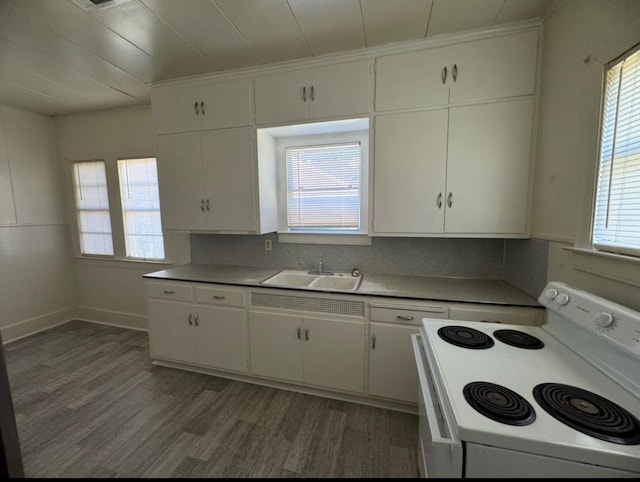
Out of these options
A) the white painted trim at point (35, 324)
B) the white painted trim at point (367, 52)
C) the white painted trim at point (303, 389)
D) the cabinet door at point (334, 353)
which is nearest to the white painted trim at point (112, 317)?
the white painted trim at point (35, 324)

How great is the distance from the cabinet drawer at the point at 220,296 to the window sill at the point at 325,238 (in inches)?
29.1

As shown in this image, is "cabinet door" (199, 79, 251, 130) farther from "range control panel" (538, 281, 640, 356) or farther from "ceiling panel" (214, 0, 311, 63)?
"range control panel" (538, 281, 640, 356)

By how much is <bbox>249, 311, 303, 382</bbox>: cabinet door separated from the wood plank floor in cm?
19

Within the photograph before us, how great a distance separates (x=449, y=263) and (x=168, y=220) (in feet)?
8.95

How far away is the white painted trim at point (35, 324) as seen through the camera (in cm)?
313

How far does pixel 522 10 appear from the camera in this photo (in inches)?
64.9

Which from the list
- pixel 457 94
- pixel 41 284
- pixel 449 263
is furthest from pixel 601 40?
pixel 41 284

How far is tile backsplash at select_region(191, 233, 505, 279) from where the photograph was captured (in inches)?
88.8

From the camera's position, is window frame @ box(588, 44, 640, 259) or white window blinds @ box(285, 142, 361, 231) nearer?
window frame @ box(588, 44, 640, 259)

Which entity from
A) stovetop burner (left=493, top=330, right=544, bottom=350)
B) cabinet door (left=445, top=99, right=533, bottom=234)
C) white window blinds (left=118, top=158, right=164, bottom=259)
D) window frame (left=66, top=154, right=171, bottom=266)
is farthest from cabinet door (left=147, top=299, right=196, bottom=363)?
cabinet door (left=445, top=99, right=533, bottom=234)

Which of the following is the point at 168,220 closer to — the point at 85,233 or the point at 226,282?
the point at 226,282

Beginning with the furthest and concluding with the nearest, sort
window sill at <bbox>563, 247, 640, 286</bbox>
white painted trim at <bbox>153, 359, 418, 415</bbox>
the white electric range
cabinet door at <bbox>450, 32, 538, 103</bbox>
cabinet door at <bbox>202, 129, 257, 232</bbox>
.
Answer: cabinet door at <bbox>202, 129, 257, 232</bbox> < white painted trim at <bbox>153, 359, 418, 415</bbox> < cabinet door at <bbox>450, 32, 538, 103</bbox> < window sill at <bbox>563, 247, 640, 286</bbox> < the white electric range

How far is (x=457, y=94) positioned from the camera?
1.90 m

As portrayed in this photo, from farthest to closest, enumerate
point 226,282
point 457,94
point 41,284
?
point 41,284
point 226,282
point 457,94
